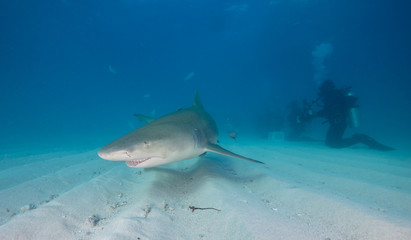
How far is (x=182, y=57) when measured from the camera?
9988 cm

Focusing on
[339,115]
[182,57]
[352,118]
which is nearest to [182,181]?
[339,115]

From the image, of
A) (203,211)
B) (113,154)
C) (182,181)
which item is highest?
(113,154)

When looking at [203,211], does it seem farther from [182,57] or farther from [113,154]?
[182,57]

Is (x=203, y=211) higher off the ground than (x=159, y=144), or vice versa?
(x=159, y=144)

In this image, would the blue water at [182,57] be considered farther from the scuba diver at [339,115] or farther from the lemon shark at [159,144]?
the lemon shark at [159,144]

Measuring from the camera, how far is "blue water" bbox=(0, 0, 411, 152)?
39.4m

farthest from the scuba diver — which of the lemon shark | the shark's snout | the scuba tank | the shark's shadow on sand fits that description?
the shark's snout

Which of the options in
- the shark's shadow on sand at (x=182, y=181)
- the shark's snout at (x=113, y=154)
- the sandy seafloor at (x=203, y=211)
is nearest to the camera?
the sandy seafloor at (x=203, y=211)

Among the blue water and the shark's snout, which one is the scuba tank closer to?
the blue water

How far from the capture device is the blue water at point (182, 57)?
39375 millimetres

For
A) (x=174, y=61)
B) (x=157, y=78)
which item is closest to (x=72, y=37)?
(x=174, y=61)

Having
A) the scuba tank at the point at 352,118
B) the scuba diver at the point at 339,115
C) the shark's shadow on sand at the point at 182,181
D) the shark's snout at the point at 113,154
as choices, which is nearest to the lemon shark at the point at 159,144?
the shark's snout at the point at 113,154

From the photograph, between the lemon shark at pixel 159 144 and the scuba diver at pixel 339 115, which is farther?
the scuba diver at pixel 339 115

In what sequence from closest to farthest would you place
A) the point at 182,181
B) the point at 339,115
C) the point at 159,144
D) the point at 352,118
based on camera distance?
the point at 159,144
the point at 182,181
the point at 339,115
the point at 352,118
